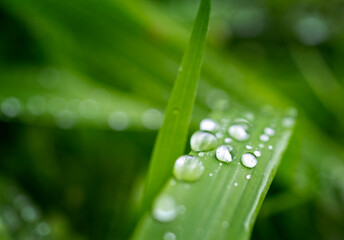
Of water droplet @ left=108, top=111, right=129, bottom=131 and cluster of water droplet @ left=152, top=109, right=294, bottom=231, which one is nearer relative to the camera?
cluster of water droplet @ left=152, top=109, right=294, bottom=231

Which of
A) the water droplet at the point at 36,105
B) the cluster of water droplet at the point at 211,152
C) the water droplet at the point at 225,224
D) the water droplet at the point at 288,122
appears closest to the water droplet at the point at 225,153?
the cluster of water droplet at the point at 211,152

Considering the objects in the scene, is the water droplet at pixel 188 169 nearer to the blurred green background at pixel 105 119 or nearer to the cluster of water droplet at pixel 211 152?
the cluster of water droplet at pixel 211 152

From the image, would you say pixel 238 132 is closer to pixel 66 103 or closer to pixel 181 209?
pixel 181 209

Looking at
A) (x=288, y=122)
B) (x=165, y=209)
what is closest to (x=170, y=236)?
(x=165, y=209)

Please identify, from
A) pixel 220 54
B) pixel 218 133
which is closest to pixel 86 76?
pixel 220 54

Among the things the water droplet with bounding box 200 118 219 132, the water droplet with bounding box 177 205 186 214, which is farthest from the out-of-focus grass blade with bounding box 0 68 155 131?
the water droplet with bounding box 177 205 186 214

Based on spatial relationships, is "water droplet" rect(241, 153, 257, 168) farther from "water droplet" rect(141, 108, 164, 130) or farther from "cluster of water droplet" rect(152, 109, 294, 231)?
"water droplet" rect(141, 108, 164, 130)

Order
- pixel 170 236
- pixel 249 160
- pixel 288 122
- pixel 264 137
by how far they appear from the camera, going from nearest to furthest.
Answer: pixel 170 236, pixel 249 160, pixel 264 137, pixel 288 122

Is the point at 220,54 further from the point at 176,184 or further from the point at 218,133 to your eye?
the point at 176,184
